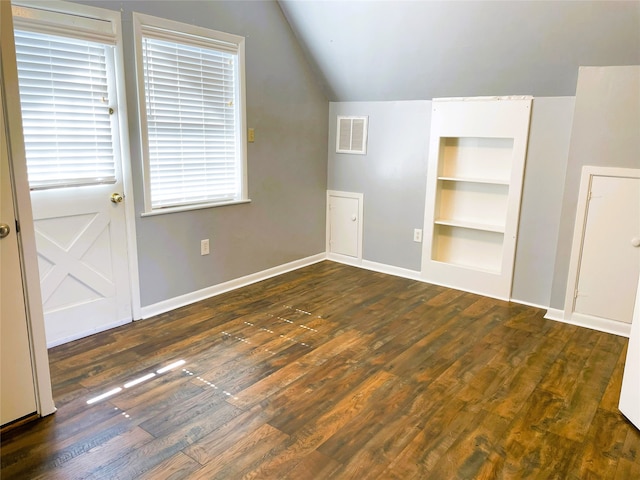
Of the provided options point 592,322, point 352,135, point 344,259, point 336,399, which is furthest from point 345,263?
point 336,399

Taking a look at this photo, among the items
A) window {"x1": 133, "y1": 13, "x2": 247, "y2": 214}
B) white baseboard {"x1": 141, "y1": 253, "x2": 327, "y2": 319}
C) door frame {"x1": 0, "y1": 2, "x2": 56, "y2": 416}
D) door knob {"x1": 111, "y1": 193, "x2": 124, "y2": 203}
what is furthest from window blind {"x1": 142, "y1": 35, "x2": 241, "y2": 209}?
door frame {"x1": 0, "y1": 2, "x2": 56, "y2": 416}

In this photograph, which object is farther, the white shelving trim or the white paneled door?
the white shelving trim

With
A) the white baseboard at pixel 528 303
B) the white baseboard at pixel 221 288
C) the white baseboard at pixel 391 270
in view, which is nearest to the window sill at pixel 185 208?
the white baseboard at pixel 221 288

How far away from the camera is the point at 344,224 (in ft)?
16.0

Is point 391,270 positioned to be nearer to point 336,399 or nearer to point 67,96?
point 336,399

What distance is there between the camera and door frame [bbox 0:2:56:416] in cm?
194

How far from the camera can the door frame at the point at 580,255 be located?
3186 mm

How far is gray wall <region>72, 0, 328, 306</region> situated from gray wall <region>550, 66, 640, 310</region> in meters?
2.29

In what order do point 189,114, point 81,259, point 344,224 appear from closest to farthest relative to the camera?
point 81,259, point 189,114, point 344,224

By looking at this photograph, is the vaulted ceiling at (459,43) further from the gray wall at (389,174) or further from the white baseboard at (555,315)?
the white baseboard at (555,315)

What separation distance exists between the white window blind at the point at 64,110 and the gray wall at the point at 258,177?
21cm

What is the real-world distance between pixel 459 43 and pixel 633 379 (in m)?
2.49

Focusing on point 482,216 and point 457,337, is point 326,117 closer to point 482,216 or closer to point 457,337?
point 482,216

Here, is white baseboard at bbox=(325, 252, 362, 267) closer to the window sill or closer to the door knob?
the window sill
